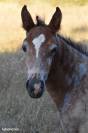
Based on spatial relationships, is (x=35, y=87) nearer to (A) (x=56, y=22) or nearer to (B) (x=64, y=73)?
(B) (x=64, y=73)

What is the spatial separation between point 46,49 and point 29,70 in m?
0.39

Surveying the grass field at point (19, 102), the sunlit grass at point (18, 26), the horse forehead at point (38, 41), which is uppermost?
the horse forehead at point (38, 41)

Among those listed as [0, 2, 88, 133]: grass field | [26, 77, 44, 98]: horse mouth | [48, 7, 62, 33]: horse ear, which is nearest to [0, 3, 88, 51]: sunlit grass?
[0, 2, 88, 133]: grass field

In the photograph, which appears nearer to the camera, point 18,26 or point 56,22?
point 56,22

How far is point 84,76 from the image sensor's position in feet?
23.5

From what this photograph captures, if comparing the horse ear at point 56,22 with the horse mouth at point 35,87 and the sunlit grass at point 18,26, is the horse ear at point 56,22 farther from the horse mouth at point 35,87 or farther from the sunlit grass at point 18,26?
the sunlit grass at point 18,26

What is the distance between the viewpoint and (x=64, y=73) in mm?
7289

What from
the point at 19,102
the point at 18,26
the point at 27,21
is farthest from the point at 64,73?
the point at 18,26

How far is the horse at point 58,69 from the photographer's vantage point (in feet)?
22.4

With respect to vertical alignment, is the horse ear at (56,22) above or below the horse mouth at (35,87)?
above

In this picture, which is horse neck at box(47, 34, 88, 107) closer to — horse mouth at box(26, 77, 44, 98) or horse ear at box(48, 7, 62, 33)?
horse ear at box(48, 7, 62, 33)

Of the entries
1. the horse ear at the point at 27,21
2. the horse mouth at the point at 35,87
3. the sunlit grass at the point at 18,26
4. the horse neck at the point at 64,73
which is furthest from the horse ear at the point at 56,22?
the sunlit grass at the point at 18,26

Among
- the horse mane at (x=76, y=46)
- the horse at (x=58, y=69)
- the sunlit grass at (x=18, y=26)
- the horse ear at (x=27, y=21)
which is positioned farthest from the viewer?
the sunlit grass at (x=18, y=26)

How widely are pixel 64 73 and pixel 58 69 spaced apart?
11 centimetres
